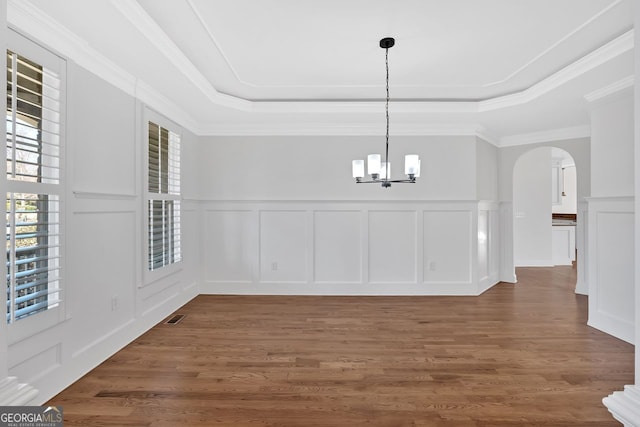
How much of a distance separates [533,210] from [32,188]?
26.5 feet

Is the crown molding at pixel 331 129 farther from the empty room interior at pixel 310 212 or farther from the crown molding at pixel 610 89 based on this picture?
the crown molding at pixel 610 89

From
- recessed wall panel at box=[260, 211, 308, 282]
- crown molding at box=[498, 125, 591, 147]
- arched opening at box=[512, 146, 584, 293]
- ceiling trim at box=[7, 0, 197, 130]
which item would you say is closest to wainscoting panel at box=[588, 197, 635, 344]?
crown molding at box=[498, 125, 591, 147]

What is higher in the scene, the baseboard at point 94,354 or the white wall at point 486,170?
the white wall at point 486,170

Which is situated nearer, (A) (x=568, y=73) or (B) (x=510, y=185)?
(A) (x=568, y=73)

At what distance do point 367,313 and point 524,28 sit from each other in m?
3.16

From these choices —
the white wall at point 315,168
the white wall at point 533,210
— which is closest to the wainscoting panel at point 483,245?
the white wall at point 315,168

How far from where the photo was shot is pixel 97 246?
2701mm

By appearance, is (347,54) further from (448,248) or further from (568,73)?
(448,248)

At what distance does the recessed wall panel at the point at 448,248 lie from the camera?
486cm

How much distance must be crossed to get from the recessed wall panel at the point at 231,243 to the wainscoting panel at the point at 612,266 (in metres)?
4.12

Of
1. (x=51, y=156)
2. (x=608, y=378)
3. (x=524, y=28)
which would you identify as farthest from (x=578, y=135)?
(x=51, y=156)

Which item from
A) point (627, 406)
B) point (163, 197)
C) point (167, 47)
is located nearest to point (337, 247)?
point (163, 197)

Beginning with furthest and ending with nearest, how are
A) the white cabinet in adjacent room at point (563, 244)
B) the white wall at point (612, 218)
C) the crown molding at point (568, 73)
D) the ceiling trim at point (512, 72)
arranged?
1. the white cabinet in adjacent room at point (563, 244)
2. the white wall at point (612, 218)
3. the crown molding at point (568, 73)
4. the ceiling trim at point (512, 72)

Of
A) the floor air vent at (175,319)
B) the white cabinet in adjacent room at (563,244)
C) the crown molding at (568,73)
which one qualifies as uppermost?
the crown molding at (568,73)
